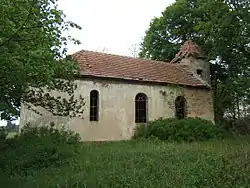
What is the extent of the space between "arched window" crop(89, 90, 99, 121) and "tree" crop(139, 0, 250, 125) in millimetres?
8876

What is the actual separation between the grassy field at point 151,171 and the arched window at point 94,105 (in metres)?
6.85

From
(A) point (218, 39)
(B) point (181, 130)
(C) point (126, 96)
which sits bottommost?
(B) point (181, 130)

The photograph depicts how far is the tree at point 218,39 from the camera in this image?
19.3 m

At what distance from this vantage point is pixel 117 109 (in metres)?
20.6

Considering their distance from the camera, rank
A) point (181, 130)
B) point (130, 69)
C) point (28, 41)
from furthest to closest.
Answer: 1. point (130, 69)
2. point (181, 130)
3. point (28, 41)

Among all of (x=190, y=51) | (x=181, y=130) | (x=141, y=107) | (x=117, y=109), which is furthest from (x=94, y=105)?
(x=190, y=51)

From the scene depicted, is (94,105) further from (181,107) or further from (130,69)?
(181,107)

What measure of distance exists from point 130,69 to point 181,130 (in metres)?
6.13

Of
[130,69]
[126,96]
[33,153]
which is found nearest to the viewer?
[33,153]

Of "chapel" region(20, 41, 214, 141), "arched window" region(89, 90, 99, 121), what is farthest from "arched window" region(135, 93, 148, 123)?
"arched window" region(89, 90, 99, 121)

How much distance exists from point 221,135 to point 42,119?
11.3 m

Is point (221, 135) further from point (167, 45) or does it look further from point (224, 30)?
point (167, 45)

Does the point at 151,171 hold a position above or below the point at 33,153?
below

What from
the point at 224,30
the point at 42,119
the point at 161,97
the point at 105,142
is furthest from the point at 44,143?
the point at 224,30
